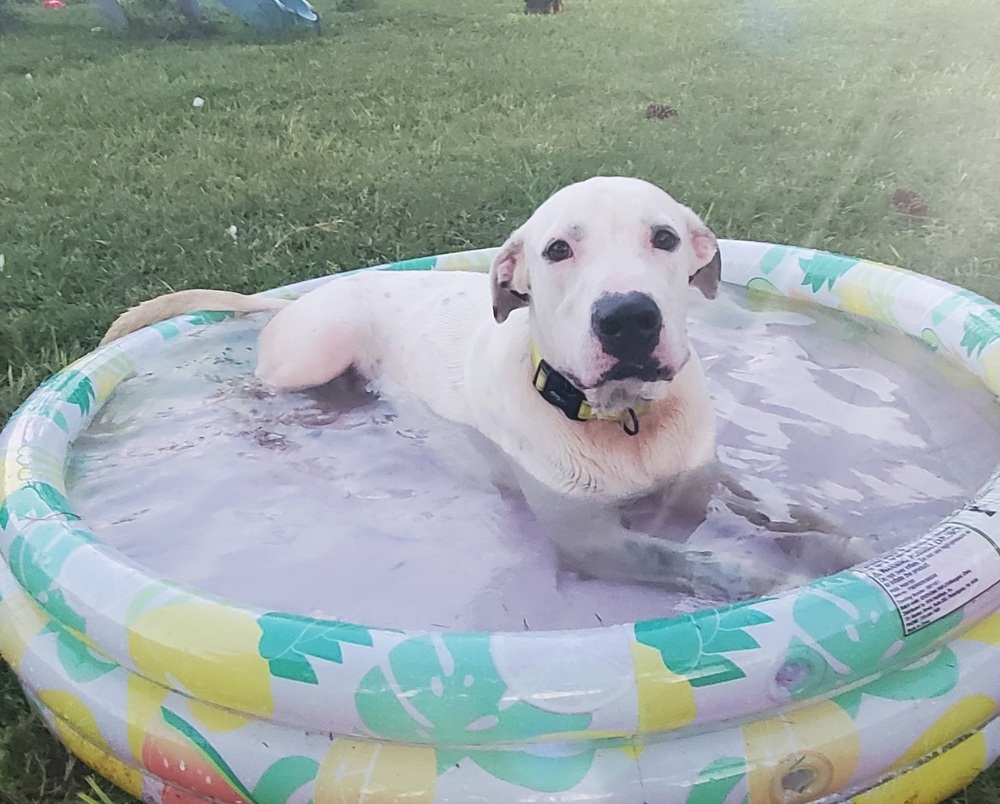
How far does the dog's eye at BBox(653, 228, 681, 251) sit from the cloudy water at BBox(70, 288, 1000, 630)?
743 millimetres

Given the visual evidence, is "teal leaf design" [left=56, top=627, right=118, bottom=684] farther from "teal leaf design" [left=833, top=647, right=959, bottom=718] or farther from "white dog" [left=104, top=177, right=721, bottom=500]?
"teal leaf design" [left=833, top=647, right=959, bottom=718]

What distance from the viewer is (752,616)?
82.3 inches

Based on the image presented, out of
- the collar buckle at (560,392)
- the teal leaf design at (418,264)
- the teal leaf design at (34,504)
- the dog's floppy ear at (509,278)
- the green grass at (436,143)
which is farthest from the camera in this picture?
the green grass at (436,143)

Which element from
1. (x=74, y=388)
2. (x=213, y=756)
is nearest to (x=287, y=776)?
(x=213, y=756)

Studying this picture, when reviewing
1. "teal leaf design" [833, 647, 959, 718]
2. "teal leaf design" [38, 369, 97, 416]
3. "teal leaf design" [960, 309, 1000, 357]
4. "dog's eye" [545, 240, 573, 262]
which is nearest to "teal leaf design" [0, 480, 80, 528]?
"teal leaf design" [38, 369, 97, 416]

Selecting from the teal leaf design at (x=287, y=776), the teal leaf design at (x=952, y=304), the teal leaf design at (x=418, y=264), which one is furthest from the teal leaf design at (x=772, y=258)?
the teal leaf design at (x=287, y=776)

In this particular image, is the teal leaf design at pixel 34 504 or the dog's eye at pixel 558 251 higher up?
the dog's eye at pixel 558 251

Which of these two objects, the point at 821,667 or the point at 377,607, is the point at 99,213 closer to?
the point at 377,607

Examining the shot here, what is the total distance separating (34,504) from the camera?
9.11 feet

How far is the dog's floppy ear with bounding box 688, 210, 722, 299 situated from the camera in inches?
119

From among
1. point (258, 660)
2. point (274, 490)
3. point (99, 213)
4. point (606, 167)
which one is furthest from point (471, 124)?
point (258, 660)

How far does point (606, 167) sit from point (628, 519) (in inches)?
154

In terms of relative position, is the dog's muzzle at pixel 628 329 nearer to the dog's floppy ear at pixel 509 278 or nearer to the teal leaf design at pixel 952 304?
the dog's floppy ear at pixel 509 278

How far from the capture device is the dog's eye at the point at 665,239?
283 centimetres
